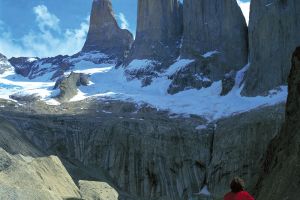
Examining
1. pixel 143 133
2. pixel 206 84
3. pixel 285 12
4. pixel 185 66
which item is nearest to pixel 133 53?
pixel 185 66

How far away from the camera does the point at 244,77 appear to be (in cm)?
8131

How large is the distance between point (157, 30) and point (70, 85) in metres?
20.4

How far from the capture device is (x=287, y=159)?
81.3 ft

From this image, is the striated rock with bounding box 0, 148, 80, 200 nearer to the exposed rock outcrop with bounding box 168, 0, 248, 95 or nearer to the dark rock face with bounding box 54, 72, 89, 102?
the exposed rock outcrop with bounding box 168, 0, 248, 95

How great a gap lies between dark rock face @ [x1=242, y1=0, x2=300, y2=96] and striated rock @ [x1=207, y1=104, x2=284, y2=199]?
12.7 meters

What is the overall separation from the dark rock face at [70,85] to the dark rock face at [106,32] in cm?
4625

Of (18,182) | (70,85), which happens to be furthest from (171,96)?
(18,182)

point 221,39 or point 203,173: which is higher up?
point 221,39

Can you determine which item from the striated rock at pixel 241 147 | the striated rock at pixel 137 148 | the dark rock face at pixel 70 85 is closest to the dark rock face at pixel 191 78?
the dark rock face at pixel 70 85

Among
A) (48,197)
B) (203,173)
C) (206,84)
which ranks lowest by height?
(203,173)

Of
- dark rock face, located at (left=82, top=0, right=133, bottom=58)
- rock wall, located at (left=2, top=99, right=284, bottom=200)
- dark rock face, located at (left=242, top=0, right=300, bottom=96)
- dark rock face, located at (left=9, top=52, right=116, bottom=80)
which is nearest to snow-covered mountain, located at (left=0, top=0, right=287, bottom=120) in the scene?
dark rock face, located at (left=242, top=0, right=300, bottom=96)

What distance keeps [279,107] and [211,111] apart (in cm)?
1276

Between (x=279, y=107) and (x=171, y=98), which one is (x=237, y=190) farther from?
(x=171, y=98)

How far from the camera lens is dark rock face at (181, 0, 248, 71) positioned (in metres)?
89.2
